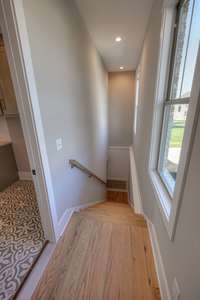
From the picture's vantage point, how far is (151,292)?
1088 mm

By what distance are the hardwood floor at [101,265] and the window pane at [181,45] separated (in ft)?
4.98

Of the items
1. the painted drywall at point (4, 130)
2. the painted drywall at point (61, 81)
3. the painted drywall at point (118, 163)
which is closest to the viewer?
the painted drywall at point (61, 81)

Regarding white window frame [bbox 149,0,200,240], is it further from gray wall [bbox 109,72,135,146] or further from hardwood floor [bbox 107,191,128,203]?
gray wall [bbox 109,72,135,146]

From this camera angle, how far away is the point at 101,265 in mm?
1279

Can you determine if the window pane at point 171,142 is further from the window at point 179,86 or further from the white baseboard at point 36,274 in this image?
the white baseboard at point 36,274

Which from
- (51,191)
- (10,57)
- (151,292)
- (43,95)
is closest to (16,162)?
(51,191)

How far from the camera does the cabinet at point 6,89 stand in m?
2.15

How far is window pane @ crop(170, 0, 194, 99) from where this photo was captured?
3.49 feet

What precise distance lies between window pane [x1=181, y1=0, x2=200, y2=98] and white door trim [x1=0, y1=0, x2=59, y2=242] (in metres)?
1.16

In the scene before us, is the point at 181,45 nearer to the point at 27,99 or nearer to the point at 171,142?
the point at 171,142

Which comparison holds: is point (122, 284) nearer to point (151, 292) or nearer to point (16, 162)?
point (151, 292)

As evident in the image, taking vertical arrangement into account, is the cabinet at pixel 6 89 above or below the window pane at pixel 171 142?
above

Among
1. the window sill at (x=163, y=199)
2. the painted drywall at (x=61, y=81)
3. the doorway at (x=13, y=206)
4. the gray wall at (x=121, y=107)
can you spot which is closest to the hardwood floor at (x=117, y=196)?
the gray wall at (x=121, y=107)

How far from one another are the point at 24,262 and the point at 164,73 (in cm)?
221
